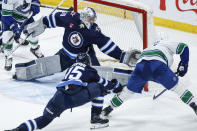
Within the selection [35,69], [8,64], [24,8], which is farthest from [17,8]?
[35,69]

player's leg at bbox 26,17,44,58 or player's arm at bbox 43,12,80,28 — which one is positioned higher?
player's arm at bbox 43,12,80,28

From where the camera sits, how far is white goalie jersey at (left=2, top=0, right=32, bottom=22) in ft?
21.7

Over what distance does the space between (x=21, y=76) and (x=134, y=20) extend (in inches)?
54.2

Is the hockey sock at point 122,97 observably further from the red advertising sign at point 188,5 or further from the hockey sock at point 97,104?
the red advertising sign at point 188,5

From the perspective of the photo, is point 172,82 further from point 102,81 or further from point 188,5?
point 188,5

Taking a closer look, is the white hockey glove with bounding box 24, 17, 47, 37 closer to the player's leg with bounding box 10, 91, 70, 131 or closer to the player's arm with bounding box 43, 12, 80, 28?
the player's arm with bounding box 43, 12, 80, 28

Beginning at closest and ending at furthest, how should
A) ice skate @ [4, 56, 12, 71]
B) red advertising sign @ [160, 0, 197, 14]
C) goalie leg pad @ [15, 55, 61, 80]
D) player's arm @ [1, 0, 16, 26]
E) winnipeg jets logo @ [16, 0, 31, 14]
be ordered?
goalie leg pad @ [15, 55, 61, 80], ice skate @ [4, 56, 12, 71], player's arm @ [1, 0, 16, 26], winnipeg jets logo @ [16, 0, 31, 14], red advertising sign @ [160, 0, 197, 14]

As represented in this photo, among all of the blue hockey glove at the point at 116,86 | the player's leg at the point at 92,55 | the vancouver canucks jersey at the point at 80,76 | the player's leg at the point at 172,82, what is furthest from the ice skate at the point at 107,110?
the player's leg at the point at 92,55

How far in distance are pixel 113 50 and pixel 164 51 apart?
0.83 metres

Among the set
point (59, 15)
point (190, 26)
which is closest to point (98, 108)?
point (59, 15)

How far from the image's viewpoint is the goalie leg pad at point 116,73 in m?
5.70

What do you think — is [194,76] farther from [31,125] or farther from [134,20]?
[31,125]

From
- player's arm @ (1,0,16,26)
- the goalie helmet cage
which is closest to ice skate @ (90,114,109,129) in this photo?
the goalie helmet cage

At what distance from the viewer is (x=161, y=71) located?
4.69m
